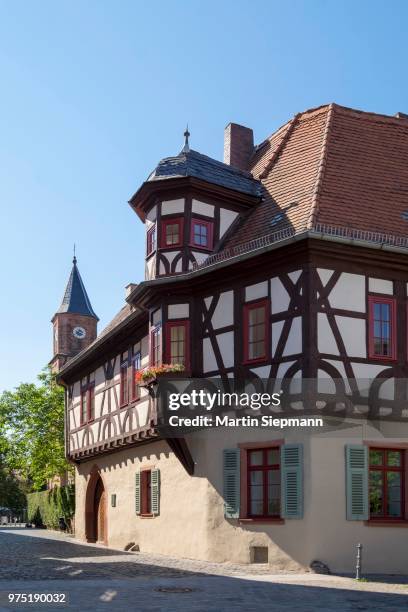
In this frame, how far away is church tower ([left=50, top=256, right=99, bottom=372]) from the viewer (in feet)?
237

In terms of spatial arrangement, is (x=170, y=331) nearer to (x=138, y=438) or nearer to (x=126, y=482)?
(x=138, y=438)

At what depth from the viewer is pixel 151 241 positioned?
2270 cm

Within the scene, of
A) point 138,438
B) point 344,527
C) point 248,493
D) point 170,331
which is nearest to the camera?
point 344,527

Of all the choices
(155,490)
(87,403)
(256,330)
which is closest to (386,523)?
(256,330)

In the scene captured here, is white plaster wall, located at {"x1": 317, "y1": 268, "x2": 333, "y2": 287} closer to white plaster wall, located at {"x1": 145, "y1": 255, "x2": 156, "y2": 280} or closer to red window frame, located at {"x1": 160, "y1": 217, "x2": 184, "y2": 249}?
red window frame, located at {"x1": 160, "y1": 217, "x2": 184, "y2": 249}

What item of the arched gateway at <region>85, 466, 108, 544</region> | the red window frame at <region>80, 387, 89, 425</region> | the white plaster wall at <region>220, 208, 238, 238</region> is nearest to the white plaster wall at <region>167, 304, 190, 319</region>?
the white plaster wall at <region>220, 208, 238, 238</region>

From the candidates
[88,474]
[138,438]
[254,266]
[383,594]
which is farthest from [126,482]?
[383,594]

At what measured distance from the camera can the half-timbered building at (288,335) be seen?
59.4ft

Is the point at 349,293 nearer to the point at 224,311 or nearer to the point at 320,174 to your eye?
the point at 224,311

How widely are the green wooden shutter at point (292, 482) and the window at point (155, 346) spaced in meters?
4.53

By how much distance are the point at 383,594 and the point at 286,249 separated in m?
7.52

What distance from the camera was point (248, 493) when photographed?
19500mm

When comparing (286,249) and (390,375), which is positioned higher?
(286,249)

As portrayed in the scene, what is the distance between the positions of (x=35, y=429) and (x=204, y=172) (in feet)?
115
